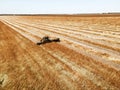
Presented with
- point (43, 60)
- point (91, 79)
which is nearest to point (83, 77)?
point (91, 79)

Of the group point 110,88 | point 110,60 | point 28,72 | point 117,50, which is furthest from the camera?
point 117,50

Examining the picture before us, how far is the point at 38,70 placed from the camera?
813 cm

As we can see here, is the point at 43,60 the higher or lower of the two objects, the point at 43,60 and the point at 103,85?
the lower

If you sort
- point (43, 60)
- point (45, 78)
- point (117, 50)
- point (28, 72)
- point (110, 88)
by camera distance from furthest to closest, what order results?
1. point (117, 50)
2. point (43, 60)
3. point (28, 72)
4. point (45, 78)
5. point (110, 88)

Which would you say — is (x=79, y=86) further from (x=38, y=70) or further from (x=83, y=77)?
(x=38, y=70)

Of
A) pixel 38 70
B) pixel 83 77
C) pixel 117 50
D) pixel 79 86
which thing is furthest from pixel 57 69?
pixel 117 50

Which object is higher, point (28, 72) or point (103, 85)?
point (103, 85)

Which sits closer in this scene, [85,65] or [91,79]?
[91,79]

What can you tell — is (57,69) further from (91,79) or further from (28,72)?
(91,79)

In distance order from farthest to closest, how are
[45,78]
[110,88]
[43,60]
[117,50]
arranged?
[117,50]
[43,60]
[45,78]
[110,88]

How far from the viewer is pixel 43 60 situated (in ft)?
31.7

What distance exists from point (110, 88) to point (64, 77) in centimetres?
193

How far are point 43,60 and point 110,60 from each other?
351 centimetres

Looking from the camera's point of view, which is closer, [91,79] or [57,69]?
[91,79]
